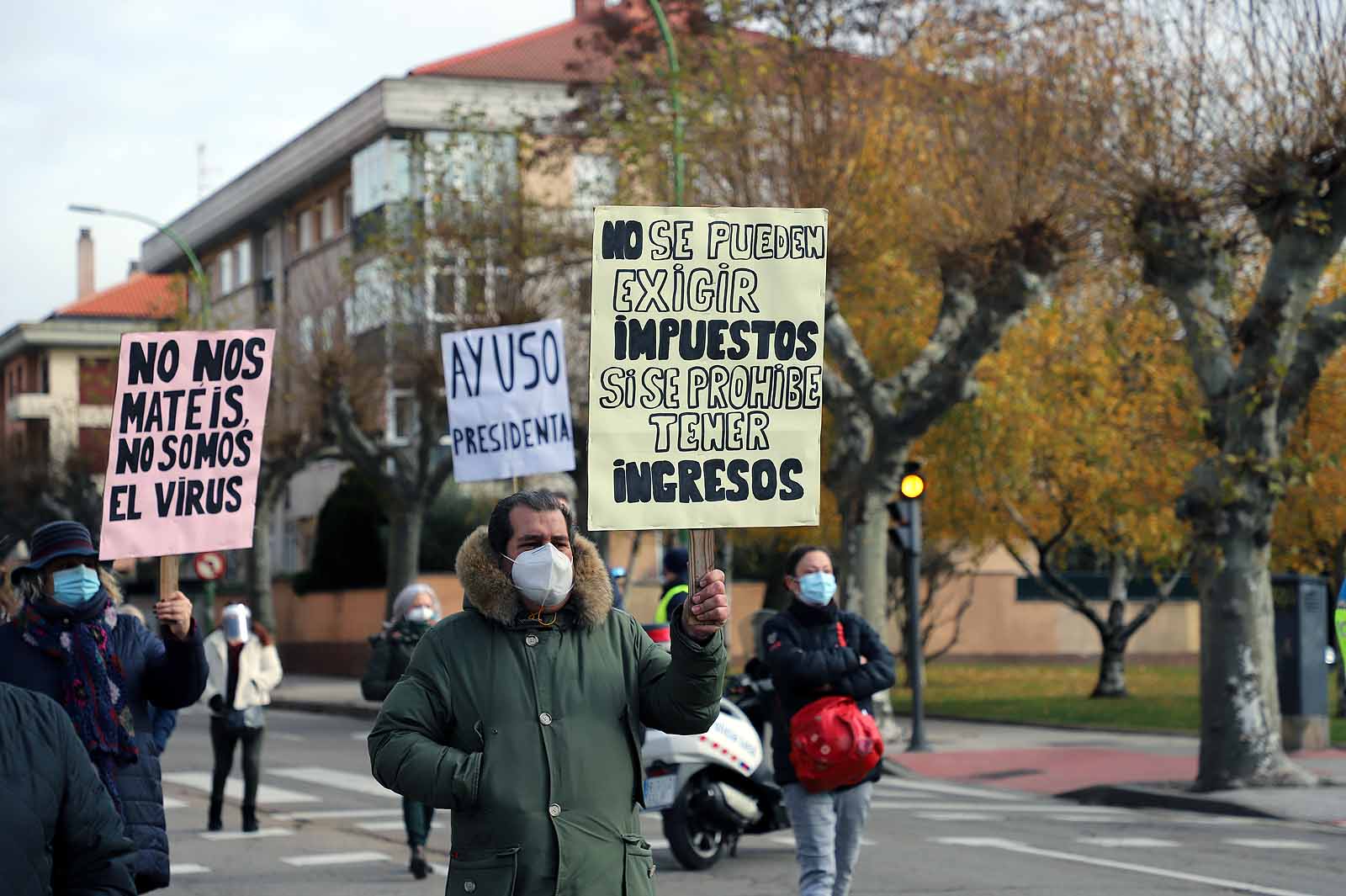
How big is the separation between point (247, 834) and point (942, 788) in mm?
6861

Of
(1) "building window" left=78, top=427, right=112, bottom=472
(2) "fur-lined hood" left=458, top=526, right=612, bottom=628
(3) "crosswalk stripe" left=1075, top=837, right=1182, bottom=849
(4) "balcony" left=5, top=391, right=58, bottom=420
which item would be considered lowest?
(3) "crosswalk stripe" left=1075, top=837, right=1182, bottom=849

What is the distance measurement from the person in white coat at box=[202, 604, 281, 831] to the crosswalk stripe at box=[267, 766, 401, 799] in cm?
217

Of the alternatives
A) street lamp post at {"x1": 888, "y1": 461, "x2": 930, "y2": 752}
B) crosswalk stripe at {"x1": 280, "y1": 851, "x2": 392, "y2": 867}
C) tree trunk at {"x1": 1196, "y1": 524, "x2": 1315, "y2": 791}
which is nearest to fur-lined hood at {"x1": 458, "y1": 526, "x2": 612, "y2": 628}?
crosswalk stripe at {"x1": 280, "y1": 851, "x2": 392, "y2": 867}

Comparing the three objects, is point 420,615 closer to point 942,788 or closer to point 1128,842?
point 1128,842

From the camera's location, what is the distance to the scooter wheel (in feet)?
36.3

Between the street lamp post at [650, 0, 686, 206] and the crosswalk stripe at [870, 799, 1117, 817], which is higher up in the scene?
the street lamp post at [650, 0, 686, 206]

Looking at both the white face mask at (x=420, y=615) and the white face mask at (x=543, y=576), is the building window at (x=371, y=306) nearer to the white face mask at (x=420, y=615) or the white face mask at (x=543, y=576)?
the white face mask at (x=420, y=615)

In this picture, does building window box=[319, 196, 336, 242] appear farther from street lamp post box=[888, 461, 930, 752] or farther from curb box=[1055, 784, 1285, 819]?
curb box=[1055, 784, 1285, 819]

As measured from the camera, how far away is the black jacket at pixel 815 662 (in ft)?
26.7

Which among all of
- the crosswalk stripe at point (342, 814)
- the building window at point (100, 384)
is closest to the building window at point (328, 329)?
the building window at point (100, 384)

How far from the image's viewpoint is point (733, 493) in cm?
512

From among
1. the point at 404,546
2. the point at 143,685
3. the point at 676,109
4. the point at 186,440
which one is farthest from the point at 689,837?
the point at 404,546

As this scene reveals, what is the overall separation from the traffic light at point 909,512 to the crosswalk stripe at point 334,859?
9869 mm

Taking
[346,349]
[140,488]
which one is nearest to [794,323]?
[140,488]
